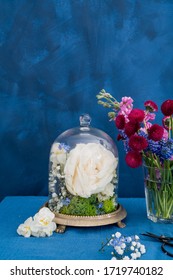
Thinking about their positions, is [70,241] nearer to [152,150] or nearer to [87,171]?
[87,171]

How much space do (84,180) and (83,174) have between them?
0.02m

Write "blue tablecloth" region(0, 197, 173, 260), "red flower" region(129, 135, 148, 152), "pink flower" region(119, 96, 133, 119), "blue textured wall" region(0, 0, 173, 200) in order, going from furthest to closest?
"blue textured wall" region(0, 0, 173, 200) < "pink flower" region(119, 96, 133, 119) < "red flower" region(129, 135, 148, 152) < "blue tablecloth" region(0, 197, 173, 260)

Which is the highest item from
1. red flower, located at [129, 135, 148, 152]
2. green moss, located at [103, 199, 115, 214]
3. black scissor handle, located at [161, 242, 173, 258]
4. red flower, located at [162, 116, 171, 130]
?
red flower, located at [162, 116, 171, 130]

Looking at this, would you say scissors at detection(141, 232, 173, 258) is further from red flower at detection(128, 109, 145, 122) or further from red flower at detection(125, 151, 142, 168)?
red flower at detection(128, 109, 145, 122)

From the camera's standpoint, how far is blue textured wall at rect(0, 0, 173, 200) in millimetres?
1731

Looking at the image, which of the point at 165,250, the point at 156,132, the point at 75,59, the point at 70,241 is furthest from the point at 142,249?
the point at 75,59

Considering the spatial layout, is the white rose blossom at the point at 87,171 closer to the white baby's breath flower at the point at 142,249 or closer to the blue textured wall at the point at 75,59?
the white baby's breath flower at the point at 142,249

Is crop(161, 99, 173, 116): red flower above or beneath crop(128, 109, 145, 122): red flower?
above

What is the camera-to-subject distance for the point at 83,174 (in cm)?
130

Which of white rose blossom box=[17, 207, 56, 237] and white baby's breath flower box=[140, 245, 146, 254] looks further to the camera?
white rose blossom box=[17, 207, 56, 237]

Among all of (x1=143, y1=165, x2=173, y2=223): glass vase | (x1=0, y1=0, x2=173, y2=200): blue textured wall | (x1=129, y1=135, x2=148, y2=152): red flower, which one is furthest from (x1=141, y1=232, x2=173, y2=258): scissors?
(x1=0, y1=0, x2=173, y2=200): blue textured wall

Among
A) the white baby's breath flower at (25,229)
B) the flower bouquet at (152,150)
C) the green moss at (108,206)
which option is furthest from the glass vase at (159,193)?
the white baby's breath flower at (25,229)

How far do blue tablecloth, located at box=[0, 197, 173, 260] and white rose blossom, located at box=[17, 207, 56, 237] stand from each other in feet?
0.05

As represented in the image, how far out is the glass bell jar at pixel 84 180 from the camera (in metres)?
1.31
